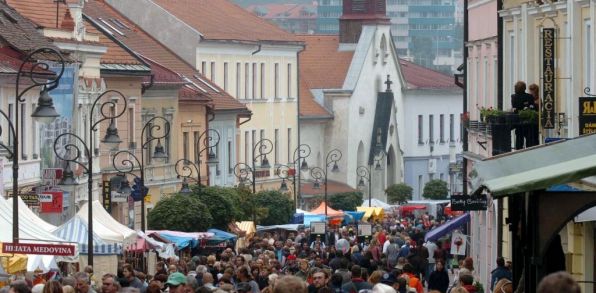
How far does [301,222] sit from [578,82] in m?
41.2

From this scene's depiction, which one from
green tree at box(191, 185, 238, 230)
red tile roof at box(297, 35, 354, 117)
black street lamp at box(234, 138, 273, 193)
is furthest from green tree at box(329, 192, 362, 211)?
green tree at box(191, 185, 238, 230)

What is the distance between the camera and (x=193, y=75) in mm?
77375

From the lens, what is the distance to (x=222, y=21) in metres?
87.7

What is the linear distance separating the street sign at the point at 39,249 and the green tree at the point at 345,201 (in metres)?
66.3

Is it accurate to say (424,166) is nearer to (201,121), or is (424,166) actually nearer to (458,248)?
(201,121)

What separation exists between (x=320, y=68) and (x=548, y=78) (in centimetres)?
8723

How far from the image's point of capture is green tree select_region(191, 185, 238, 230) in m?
52.5

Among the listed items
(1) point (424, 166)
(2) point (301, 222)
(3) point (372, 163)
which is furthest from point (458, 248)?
(1) point (424, 166)

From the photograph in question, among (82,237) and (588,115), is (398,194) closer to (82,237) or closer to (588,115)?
(82,237)

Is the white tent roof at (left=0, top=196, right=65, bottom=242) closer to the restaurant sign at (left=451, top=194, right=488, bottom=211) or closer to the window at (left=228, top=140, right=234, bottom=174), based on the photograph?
the restaurant sign at (left=451, top=194, right=488, bottom=211)

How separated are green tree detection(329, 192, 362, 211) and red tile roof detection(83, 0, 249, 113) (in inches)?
508

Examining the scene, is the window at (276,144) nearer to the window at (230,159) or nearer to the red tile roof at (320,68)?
the window at (230,159)

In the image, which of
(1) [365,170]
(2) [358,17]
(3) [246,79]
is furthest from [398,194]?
(3) [246,79]

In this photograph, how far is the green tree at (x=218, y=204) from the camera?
52.5 metres
